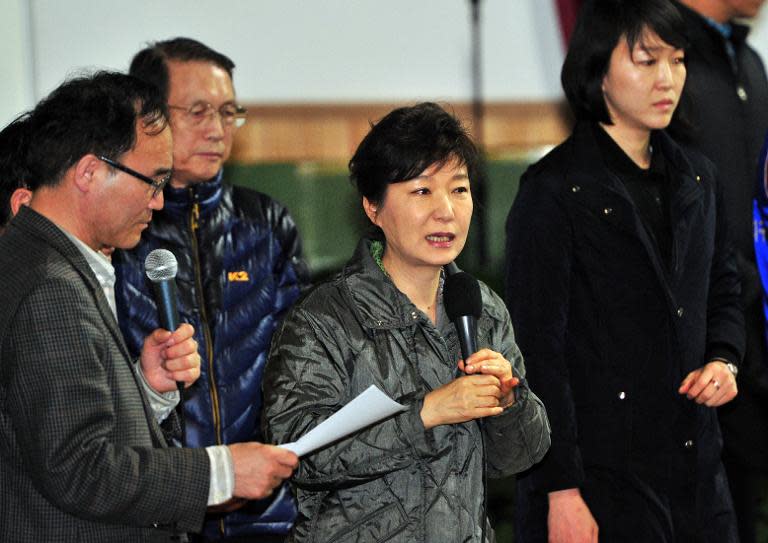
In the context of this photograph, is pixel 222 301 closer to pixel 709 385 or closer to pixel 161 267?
pixel 161 267

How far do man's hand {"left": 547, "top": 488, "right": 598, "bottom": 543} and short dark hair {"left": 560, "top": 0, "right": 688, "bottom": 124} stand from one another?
39.2 inches

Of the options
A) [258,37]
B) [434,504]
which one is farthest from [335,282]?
[258,37]

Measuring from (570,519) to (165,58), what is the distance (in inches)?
65.9

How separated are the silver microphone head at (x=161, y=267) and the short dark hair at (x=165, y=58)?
1016 millimetres

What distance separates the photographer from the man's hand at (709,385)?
2.89 m

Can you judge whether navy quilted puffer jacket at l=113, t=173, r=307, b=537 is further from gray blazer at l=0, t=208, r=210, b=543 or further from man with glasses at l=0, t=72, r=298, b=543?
gray blazer at l=0, t=208, r=210, b=543

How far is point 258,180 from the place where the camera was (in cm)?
593

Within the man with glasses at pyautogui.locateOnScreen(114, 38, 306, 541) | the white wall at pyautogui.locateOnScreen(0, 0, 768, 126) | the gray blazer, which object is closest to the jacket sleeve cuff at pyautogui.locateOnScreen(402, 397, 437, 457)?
the gray blazer

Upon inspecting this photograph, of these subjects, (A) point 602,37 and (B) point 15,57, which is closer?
(A) point 602,37

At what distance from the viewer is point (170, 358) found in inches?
92.6

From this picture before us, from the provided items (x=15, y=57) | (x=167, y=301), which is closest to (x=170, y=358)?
(x=167, y=301)

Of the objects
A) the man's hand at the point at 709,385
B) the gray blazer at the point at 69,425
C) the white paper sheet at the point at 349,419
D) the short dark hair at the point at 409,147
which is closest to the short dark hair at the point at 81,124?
the gray blazer at the point at 69,425

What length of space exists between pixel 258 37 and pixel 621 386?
12.4 ft

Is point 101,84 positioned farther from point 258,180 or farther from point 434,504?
point 258,180
